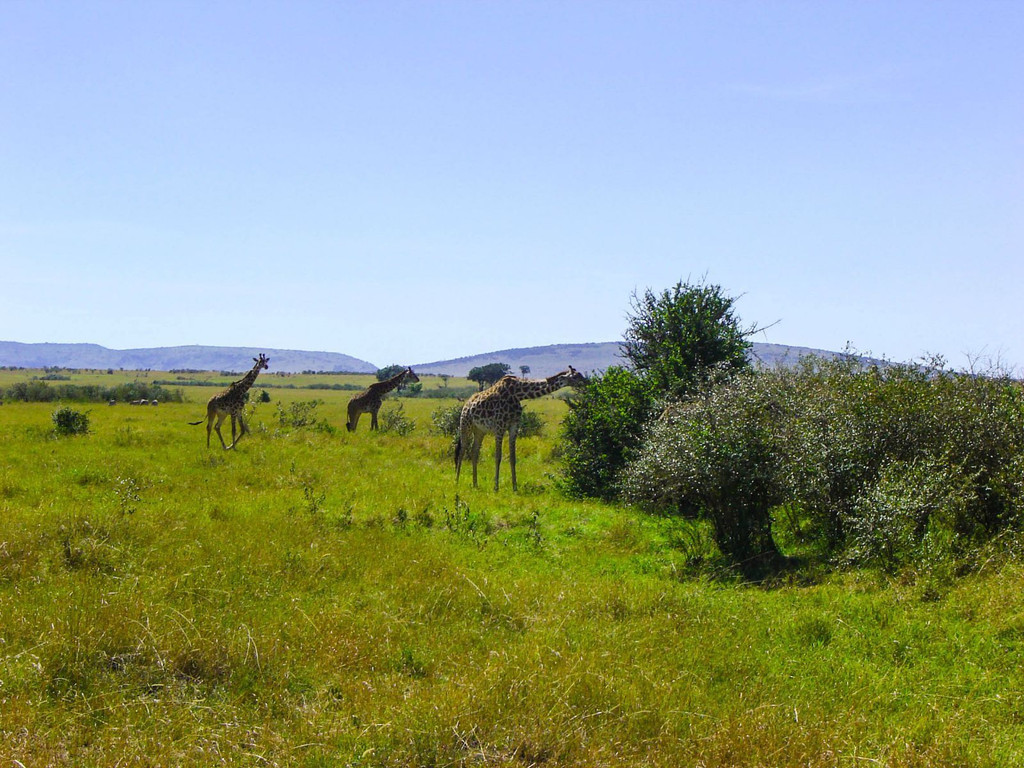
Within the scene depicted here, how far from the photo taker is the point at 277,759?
5.43 m

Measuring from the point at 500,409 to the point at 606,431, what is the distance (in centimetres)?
290

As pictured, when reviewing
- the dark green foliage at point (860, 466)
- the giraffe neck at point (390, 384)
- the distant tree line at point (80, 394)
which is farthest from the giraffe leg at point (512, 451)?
the distant tree line at point (80, 394)

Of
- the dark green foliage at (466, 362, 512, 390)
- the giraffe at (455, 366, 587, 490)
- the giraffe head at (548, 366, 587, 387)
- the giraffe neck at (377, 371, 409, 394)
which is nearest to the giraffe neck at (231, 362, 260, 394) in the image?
the giraffe at (455, 366, 587, 490)

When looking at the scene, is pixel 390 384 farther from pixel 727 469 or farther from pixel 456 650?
pixel 456 650

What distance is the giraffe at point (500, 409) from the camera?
63.6 ft

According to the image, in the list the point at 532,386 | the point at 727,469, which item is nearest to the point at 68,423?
the point at 532,386

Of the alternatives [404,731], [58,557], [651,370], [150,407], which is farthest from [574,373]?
[150,407]

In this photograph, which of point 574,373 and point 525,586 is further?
point 574,373

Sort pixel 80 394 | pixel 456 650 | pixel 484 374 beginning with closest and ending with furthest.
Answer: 1. pixel 456 650
2. pixel 80 394
3. pixel 484 374

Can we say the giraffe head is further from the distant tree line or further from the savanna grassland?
the distant tree line

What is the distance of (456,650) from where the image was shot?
25.3 ft

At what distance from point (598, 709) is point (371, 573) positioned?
4578 mm

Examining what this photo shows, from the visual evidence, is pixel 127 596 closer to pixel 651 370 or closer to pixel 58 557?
pixel 58 557

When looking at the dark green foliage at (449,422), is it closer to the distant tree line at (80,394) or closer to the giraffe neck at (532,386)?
the giraffe neck at (532,386)
